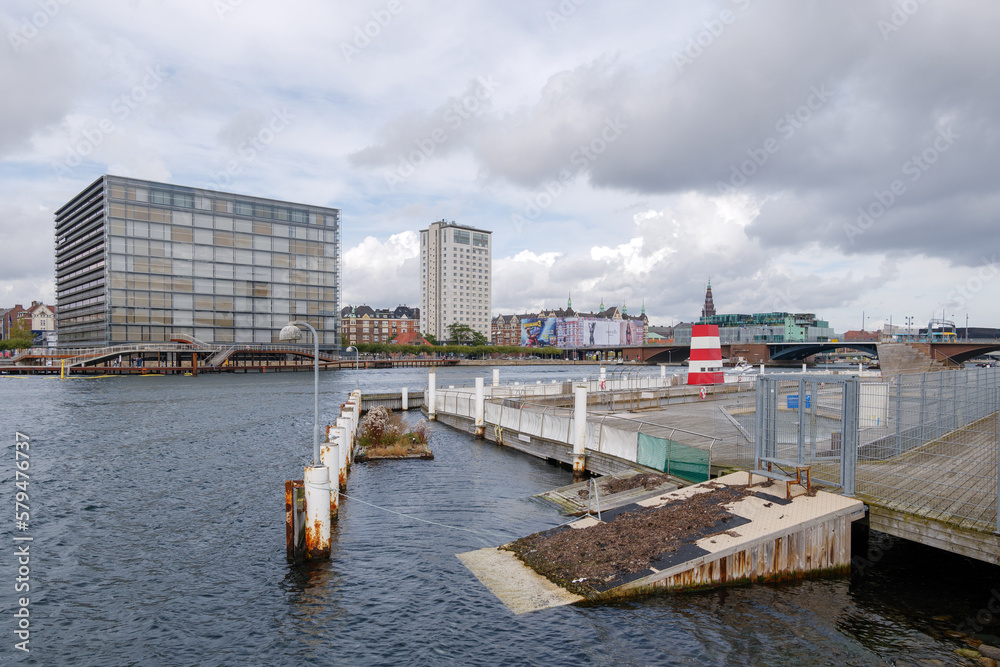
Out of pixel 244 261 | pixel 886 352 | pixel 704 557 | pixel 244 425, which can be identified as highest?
pixel 244 261

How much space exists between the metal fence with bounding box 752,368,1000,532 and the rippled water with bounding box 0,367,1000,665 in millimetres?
1717

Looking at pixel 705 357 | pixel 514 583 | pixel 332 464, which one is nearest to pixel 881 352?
pixel 705 357

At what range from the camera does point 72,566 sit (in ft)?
44.2

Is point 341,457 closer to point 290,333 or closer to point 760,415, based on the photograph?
point 290,333

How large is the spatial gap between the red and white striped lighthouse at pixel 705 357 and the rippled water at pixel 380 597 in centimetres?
1773

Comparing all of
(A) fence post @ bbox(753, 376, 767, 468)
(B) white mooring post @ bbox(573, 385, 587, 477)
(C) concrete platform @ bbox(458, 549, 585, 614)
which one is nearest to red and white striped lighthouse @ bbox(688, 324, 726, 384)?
(B) white mooring post @ bbox(573, 385, 587, 477)

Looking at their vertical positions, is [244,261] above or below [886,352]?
above

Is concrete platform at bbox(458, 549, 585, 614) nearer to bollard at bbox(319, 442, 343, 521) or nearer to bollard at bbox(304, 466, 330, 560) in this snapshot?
bollard at bbox(304, 466, 330, 560)

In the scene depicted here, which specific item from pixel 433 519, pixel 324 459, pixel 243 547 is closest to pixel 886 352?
pixel 433 519

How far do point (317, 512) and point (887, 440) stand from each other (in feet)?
45.6

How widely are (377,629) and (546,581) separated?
10.7ft

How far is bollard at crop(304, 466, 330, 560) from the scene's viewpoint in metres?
13.0

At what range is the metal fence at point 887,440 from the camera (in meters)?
12.0

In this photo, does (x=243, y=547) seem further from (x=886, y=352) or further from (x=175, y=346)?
(x=175, y=346)
